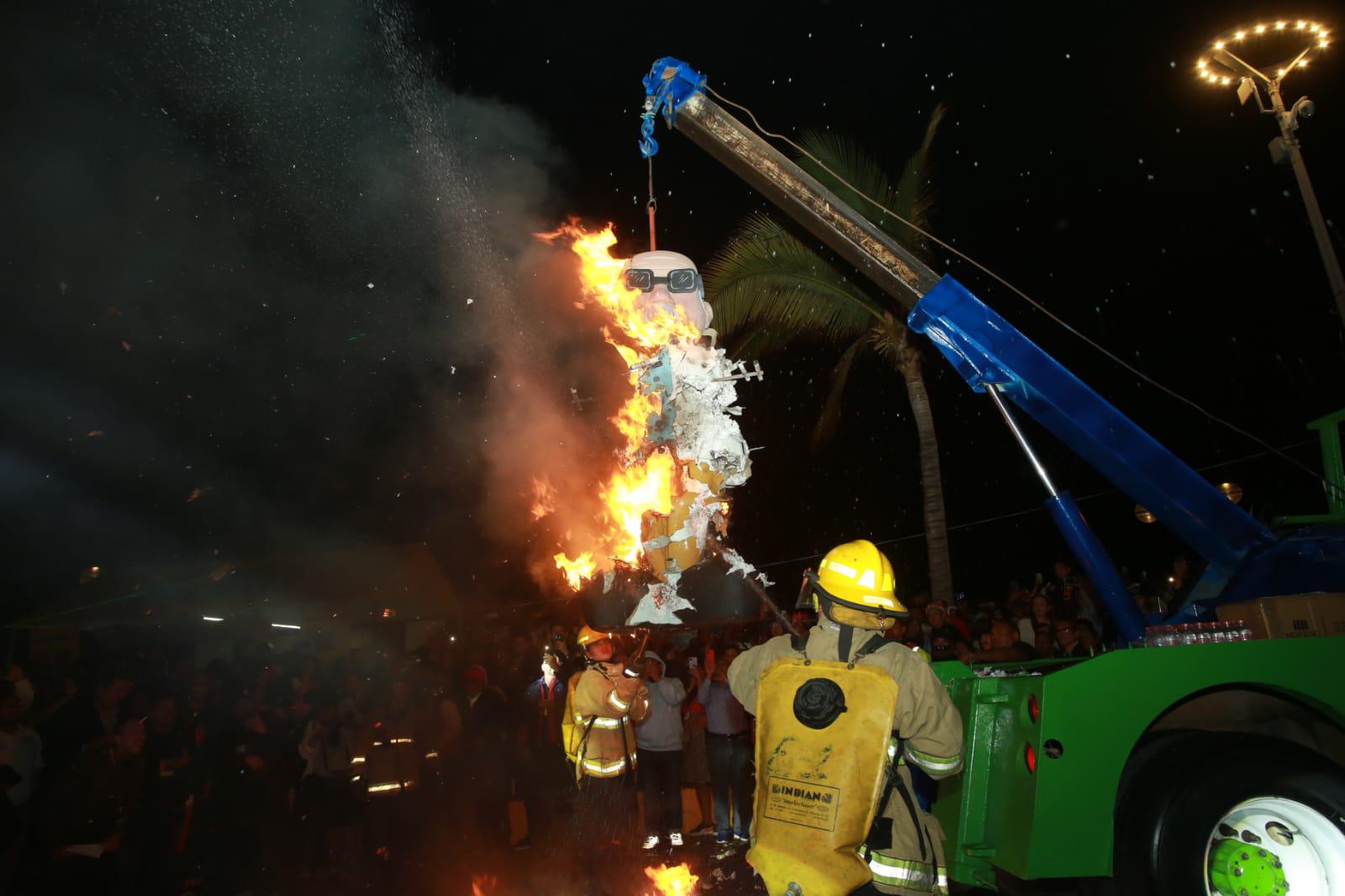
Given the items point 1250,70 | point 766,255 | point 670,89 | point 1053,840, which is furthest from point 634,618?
point 1250,70

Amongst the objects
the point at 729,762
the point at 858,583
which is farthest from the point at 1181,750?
the point at 729,762

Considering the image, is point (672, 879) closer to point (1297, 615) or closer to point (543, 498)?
point (543, 498)

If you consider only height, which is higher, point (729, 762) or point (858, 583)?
point (858, 583)

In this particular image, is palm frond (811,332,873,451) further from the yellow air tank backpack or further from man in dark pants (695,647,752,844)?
the yellow air tank backpack

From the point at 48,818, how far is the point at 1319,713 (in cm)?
877

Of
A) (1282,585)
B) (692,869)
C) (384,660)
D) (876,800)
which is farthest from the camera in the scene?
(384,660)

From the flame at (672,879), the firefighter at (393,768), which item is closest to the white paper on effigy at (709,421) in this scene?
the flame at (672,879)

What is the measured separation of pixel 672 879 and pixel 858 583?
5488mm

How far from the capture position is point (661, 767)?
1012cm

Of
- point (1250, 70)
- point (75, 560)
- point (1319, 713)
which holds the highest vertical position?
point (1250, 70)

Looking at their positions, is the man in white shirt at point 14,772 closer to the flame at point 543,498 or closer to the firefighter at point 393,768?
the firefighter at point 393,768

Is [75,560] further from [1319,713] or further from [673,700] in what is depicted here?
[1319,713]

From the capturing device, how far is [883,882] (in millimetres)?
3748

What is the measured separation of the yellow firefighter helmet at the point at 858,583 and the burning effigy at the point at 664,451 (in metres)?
2.61
